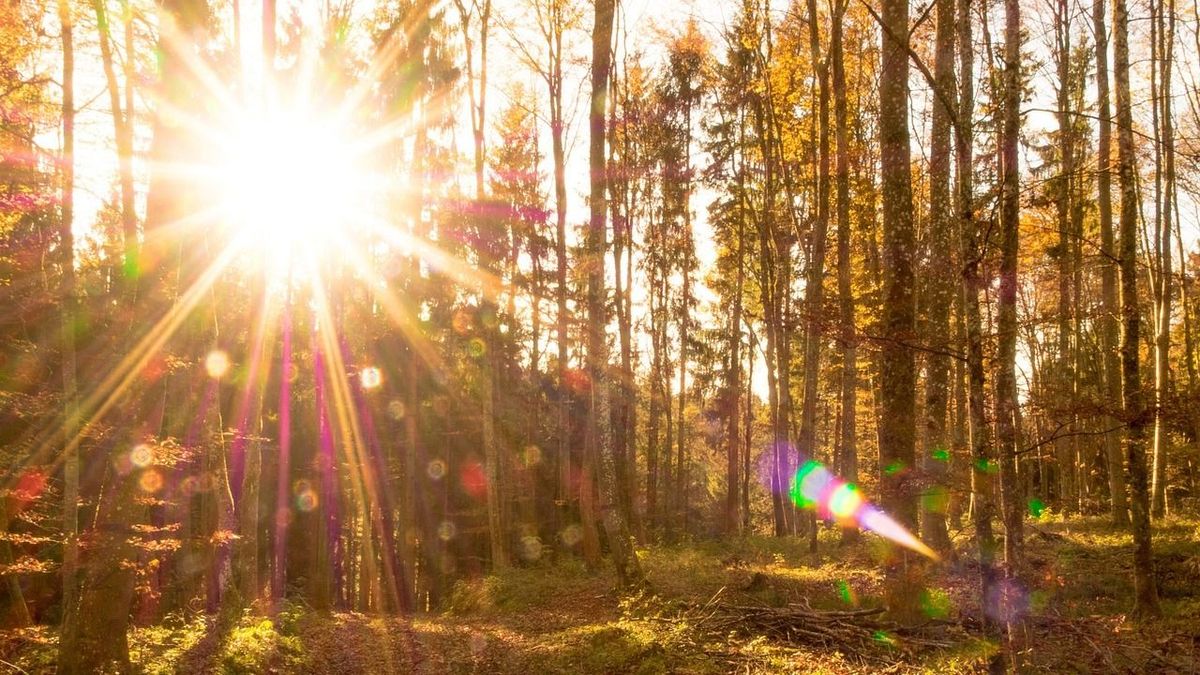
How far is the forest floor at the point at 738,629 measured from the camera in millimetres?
6715

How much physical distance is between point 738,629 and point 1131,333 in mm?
5681

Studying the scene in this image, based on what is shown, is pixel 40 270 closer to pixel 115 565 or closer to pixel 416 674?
pixel 115 565

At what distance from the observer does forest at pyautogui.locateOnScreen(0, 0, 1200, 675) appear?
7137 millimetres

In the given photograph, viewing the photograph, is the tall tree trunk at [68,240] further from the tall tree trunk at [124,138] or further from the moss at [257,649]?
the moss at [257,649]

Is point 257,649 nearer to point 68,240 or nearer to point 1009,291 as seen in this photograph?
point 68,240

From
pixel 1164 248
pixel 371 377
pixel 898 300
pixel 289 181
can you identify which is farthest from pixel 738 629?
pixel 371 377

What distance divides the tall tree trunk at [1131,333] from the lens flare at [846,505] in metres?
2.33

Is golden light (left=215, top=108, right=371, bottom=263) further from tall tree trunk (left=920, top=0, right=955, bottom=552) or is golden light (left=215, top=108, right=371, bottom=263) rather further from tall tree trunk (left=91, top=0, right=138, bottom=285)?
tall tree trunk (left=920, top=0, right=955, bottom=552)

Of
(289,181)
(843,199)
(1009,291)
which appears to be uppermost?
(289,181)

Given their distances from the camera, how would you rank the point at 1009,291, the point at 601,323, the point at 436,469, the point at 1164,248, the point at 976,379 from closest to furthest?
the point at 976,379, the point at 1009,291, the point at 601,323, the point at 1164,248, the point at 436,469

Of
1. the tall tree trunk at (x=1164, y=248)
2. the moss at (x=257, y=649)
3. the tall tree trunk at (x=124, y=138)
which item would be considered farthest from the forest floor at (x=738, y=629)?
the tall tree trunk at (x=124, y=138)

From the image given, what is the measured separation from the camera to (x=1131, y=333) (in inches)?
306

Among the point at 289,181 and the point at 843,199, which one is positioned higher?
the point at 289,181

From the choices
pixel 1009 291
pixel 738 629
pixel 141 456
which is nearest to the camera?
pixel 1009 291
